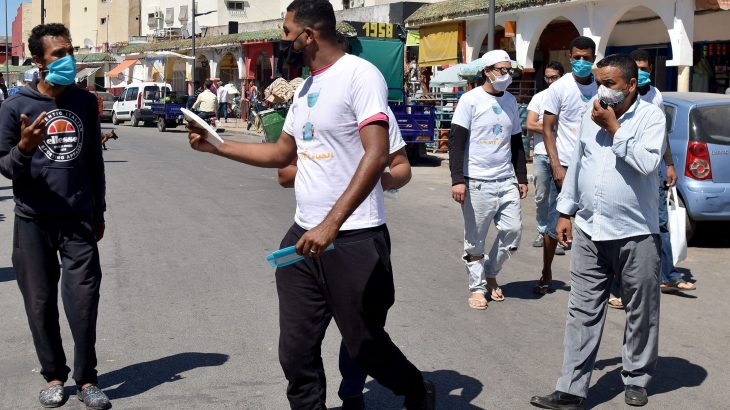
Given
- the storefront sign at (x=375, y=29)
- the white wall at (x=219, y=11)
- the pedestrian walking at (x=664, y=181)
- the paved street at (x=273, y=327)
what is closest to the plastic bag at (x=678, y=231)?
the pedestrian walking at (x=664, y=181)

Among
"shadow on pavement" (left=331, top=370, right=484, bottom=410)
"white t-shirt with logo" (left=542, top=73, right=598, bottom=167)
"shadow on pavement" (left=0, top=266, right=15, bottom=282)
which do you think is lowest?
"shadow on pavement" (left=331, top=370, right=484, bottom=410)

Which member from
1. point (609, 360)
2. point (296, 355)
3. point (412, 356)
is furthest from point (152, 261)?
point (296, 355)

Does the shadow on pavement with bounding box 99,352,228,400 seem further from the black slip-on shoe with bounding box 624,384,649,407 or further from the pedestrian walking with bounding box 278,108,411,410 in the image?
the black slip-on shoe with bounding box 624,384,649,407

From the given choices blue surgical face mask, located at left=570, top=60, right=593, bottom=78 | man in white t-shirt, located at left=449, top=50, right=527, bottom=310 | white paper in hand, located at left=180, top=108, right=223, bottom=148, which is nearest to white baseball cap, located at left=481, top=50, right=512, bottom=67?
man in white t-shirt, located at left=449, top=50, right=527, bottom=310

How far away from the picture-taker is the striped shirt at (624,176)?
16.7 feet

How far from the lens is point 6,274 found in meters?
8.88

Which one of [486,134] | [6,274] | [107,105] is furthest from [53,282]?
[107,105]

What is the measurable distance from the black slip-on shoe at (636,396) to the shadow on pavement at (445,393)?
79 centimetres

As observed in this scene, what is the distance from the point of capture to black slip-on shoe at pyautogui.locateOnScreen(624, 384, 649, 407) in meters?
5.27

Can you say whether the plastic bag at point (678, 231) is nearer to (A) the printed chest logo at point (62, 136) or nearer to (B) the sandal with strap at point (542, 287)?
(B) the sandal with strap at point (542, 287)

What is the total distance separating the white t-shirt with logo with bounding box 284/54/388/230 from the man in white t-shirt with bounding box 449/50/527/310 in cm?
328

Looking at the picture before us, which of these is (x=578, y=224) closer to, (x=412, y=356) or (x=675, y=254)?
(x=412, y=356)

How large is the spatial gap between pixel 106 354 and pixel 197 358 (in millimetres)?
593

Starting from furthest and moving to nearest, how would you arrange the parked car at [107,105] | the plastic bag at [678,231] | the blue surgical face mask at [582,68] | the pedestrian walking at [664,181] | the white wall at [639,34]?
1. the parked car at [107,105]
2. the white wall at [639,34]
3. the blue surgical face mask at [582,68]
4. the pedestrian walking at [664,181]
5. the plastic bag at [678,231]
